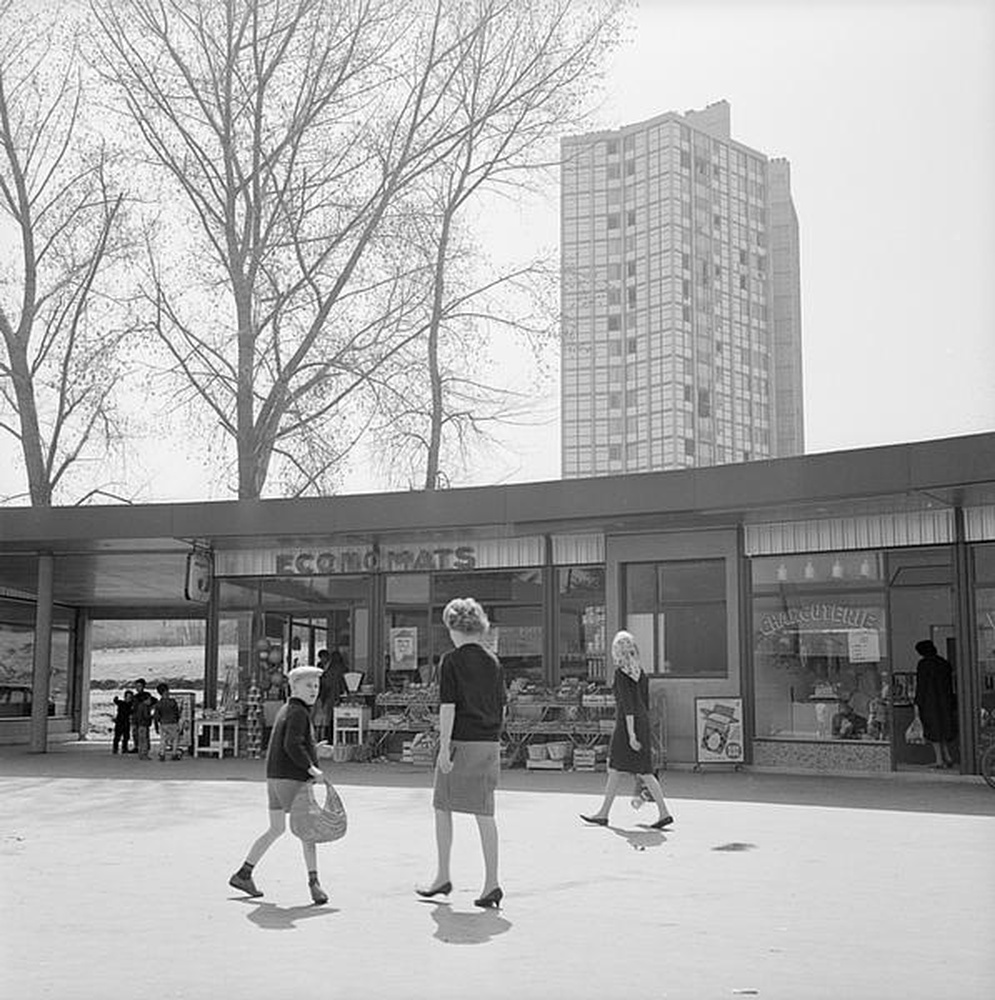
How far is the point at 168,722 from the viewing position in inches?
751

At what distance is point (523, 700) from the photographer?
17656 mm

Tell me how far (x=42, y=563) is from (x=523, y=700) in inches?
296

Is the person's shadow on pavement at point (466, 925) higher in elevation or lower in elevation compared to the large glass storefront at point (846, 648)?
lower

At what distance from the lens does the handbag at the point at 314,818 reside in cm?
777

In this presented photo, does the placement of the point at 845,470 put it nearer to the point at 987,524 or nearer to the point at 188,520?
the point at 987,524

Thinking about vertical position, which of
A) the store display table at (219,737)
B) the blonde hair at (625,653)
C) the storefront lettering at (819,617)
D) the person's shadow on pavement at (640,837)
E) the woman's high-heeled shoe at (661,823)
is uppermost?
the storefront lettering at (819,617)

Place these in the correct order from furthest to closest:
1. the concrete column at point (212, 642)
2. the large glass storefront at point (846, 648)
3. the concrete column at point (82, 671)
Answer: the concrete column at point (82, 671) < the concrete column at point (212, 642) < the large glass storefront at point (846, 648)

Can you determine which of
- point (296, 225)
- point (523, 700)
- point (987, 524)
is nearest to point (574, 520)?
point (523, 700)

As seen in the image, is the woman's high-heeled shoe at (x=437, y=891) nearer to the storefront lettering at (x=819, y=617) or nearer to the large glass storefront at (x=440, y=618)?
the storefront lettering at (x=819, y=617)

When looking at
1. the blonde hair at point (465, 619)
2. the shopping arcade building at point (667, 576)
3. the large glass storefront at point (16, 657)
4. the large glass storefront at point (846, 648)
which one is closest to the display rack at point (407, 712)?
the shopping arcade building at point (667, 576)

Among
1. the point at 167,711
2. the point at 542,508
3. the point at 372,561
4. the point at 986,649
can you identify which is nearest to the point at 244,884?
the point at 542,508

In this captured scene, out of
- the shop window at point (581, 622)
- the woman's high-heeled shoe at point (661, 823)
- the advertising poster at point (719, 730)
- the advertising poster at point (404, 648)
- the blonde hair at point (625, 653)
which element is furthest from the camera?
the advertising poster at point (404, 648)

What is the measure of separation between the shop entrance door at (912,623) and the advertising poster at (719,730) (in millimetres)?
A: 1801

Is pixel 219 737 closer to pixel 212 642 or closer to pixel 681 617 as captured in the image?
pixel 212 642
